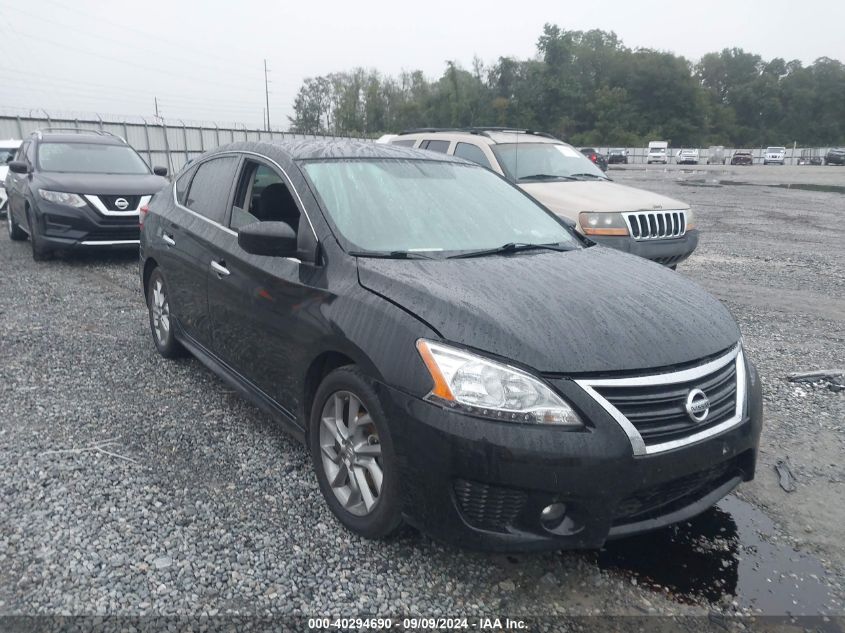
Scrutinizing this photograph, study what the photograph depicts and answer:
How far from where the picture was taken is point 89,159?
1007cm

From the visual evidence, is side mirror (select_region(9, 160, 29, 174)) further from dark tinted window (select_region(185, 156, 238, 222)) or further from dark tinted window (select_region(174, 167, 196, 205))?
dark tinted window (select_region(185, 156, 238, 222))

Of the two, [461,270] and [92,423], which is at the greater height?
[461,270]

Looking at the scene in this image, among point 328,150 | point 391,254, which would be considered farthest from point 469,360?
point 328,150

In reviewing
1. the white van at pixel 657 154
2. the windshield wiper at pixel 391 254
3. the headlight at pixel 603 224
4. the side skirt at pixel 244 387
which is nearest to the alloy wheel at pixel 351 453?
the side skirt at pixel 244 387

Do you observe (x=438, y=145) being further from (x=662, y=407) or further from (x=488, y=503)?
(x=488, y=503)

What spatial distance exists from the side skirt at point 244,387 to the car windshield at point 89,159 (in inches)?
246

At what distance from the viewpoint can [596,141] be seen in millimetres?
87812

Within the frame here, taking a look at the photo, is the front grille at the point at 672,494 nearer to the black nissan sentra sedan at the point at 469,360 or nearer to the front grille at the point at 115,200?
the black nissan sentra sedan at the point at 469,360

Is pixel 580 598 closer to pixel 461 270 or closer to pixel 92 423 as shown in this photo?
pixel 461 270

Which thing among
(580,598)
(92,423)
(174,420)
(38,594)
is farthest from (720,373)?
(92,423)

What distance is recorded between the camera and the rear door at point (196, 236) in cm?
428

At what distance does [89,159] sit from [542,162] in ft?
21.6

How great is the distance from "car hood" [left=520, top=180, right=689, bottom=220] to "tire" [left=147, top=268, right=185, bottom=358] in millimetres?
4055

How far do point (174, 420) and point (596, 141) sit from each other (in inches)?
3543
